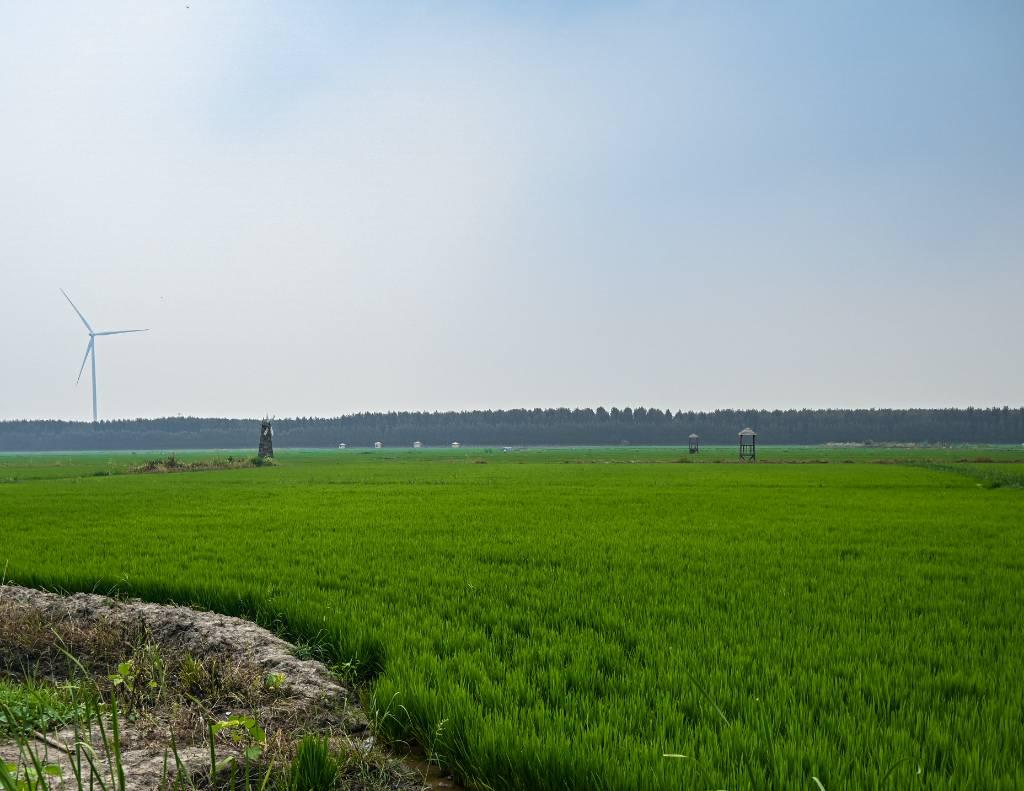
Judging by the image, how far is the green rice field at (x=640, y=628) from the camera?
3.28 metres

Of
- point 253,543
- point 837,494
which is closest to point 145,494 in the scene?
point 253,543

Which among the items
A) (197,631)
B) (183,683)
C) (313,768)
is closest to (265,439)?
(197,631)

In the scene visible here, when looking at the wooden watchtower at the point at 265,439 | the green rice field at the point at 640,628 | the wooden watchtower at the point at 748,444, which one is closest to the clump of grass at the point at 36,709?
the green rice field at the point at 640,628

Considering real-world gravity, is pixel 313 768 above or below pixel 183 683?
above

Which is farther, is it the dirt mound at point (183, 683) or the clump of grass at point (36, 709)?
the clump of grass at point (36, 709)

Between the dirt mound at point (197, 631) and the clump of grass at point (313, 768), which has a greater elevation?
the clump of grass at point (313, 768)

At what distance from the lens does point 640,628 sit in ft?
18.3

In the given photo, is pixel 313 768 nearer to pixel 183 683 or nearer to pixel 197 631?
pixel 183 683

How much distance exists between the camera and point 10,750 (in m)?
3.46

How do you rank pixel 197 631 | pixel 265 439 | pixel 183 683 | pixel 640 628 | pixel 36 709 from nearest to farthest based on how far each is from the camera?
pixel 36 709, pixel 183 683, pixel 640 628, pixel 197 631, pixel 265 439

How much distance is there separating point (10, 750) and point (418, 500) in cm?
1611

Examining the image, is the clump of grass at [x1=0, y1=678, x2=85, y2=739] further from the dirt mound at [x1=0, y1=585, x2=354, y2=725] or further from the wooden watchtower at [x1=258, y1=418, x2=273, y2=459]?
the wooden watchtower at [x1=258, y1=418, x2=273, y2=459]

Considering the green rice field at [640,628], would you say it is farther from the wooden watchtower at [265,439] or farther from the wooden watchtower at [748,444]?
the wooden watchtower at [748,444]

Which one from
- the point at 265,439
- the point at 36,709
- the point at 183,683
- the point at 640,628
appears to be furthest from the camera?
the point at 265,439
